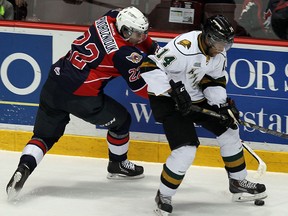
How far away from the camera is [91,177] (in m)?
4.37

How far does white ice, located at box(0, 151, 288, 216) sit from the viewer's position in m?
3.75

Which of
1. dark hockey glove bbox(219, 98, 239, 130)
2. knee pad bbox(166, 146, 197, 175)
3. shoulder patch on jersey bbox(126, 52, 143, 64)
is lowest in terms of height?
knee pad bbox(166, 146, 197, 175)

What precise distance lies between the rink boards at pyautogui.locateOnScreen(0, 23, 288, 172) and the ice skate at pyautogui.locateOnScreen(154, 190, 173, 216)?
3.23ft

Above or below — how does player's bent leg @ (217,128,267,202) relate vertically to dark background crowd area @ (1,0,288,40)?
below

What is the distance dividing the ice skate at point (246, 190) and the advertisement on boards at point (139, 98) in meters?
0.70

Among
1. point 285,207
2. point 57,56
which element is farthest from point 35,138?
point 285,207

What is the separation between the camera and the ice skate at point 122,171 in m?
4.34

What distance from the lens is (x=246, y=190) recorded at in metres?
3.87

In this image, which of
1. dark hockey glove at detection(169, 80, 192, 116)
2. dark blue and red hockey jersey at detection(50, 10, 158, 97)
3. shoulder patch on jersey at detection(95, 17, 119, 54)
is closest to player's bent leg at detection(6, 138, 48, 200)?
dark blue and red hockey jersey at detection(50, 10, 158, 97)

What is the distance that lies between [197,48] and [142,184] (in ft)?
3.50

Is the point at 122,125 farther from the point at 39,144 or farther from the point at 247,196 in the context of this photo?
the point at 247,196

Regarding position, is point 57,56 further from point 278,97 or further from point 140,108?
point 278,97

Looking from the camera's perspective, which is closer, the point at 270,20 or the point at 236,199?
the point at 236,199

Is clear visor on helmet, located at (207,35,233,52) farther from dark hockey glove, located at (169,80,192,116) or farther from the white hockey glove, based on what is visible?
dark hockey glove, located at (169,80,192,116)
